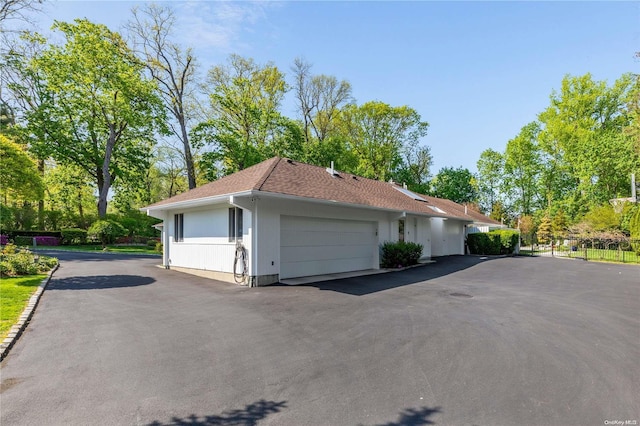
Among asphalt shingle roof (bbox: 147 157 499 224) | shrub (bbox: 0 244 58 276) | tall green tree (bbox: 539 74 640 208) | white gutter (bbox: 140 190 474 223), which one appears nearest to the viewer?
white gutter (bbox: 140 190 474 223)

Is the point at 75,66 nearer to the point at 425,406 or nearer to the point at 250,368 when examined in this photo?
the point at 250,368

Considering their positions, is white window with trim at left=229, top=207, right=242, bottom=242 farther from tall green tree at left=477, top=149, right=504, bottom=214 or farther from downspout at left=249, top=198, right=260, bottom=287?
tall green tree at left=477, top=149, right=504, bottom=214

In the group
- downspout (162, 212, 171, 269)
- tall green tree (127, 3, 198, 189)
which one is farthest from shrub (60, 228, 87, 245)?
downspout (162, 212, 171, 269)

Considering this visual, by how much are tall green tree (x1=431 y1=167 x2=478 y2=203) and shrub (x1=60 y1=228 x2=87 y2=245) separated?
40523 millimetres

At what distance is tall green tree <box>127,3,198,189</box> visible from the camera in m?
26.0

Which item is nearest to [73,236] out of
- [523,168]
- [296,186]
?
[296,186]

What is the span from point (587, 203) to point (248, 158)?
32212 millimetres

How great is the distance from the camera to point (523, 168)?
40062 mm

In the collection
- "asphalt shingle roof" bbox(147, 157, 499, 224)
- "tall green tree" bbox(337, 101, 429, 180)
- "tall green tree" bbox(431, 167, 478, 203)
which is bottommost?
"asphalt shingle roof" bbox(147, 157, 499, 224)

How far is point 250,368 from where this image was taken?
13.2 ft

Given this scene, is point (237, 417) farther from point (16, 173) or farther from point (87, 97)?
point (87, 97)

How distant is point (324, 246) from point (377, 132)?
26.4 meters

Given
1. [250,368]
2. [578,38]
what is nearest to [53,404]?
[250,368]

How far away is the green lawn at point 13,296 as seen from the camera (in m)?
5.53
